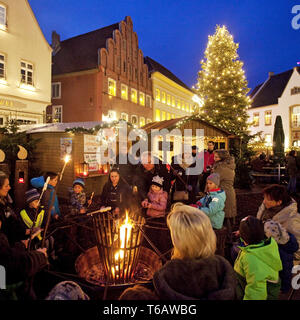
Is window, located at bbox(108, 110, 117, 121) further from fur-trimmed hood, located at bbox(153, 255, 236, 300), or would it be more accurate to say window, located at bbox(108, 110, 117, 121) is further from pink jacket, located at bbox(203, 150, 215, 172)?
fur-trimmed hood, located at bbox(153, 255, 236, 300)

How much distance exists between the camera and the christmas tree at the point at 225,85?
1597 cm

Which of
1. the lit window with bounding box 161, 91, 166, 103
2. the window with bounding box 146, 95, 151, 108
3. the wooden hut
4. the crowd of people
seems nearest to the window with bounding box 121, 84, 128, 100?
the window with bounding box 146, 95, 151, 108

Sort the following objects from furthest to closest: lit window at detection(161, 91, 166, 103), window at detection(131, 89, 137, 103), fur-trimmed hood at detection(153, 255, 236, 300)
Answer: lit window at detection(161, 91, 166, 103) < window at detection(131, 89, 137, 103) < fur-trimmed hood at detection(153, 255, 236, 300)

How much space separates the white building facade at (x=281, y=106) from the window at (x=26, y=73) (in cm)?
2471

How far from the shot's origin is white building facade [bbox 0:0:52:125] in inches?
580

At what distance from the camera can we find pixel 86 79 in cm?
2236

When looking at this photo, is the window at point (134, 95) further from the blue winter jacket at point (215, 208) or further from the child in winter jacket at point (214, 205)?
the blue winter jacket at point (215, 208)

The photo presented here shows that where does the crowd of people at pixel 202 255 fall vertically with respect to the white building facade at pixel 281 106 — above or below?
below

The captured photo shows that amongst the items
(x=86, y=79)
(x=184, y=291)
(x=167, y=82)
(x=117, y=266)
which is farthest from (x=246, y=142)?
(x=167, y=82)

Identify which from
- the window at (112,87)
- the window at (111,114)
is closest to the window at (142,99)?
the window at (112,87)

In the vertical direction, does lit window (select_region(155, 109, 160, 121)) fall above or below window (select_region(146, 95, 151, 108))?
below

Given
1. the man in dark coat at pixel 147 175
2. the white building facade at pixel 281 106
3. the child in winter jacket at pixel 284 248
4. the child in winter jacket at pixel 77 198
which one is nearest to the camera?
the child in winter jacket at pixel 284 248

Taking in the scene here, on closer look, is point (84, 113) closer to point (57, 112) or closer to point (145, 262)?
point (57, 112)

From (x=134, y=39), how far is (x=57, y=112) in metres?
11.8
